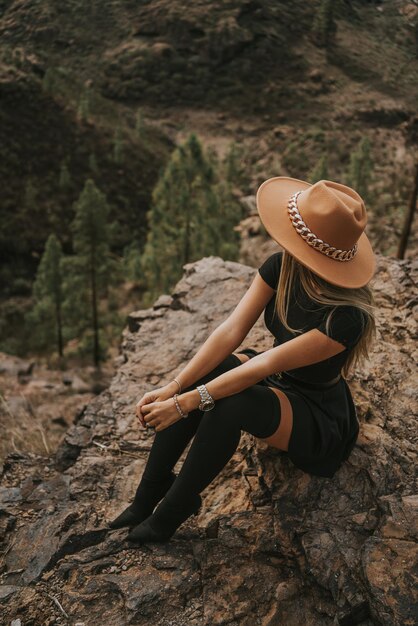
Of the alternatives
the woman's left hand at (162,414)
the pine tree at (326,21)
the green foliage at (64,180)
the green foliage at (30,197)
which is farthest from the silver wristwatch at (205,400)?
the green foliage at (64,180)

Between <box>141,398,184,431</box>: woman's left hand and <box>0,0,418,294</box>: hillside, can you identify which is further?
<box>0,0,418,294</box>: hillside

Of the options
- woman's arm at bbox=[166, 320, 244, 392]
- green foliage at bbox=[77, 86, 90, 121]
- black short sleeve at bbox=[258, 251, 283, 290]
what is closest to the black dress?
black short sleeve at bbox=[258, 251, 283, 290]

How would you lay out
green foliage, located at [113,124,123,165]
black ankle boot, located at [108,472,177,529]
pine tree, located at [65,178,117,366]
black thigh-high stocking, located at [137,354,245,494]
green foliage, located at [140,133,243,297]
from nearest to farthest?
black thigh-high stocking, located at [137,354,245,494]
black ankle boot, located at [108,472,177,529]
green foliage, located at [140,133,243,297]
pine tree, located at [65,178,117,366]
green foliage, located at [113,124,123,165]

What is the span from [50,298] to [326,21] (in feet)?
36.1

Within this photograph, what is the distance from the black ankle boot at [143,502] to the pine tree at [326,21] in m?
8.42

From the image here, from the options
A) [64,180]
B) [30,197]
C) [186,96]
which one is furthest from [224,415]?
[186,96]

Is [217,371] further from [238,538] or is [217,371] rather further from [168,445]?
[238,538]

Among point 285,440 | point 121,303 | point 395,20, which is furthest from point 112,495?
point 121,303

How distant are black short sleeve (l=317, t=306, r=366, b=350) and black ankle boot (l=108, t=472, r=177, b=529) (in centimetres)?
127

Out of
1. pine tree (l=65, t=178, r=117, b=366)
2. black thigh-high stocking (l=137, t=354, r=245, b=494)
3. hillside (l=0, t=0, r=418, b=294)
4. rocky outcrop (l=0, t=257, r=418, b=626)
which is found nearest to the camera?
rocky outcrop (l=0, t=257, r=418, b=626)

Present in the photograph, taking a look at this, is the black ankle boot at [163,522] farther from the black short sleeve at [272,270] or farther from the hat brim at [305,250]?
the hat brim at [305,250]

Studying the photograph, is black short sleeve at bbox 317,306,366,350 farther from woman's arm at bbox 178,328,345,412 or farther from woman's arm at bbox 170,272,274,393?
woman's arm at bbox 170,272,274,393

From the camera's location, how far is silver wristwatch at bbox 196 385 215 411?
2.62 m

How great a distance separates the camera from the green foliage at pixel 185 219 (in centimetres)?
1378
